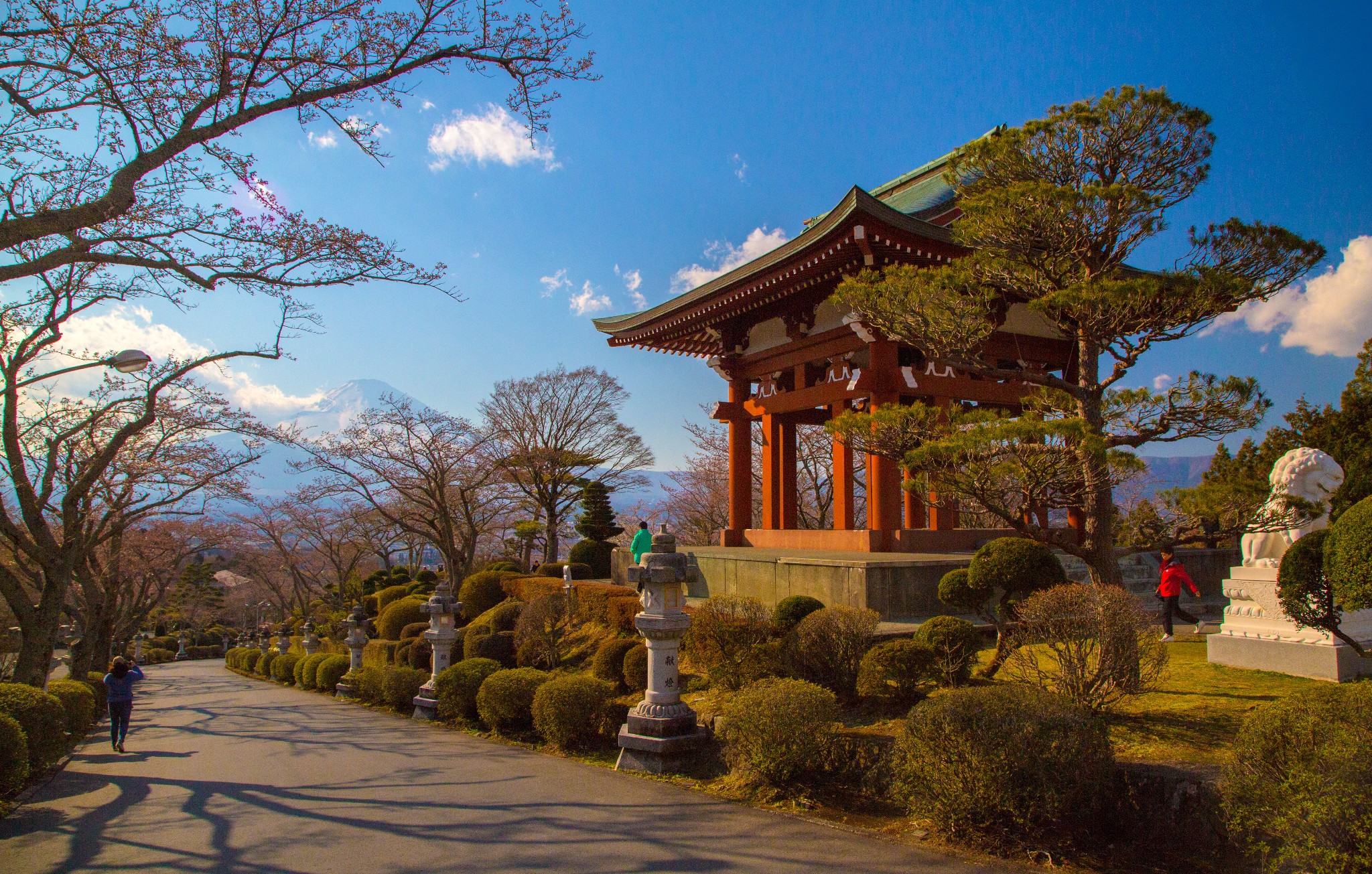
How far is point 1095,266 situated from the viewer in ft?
23.2

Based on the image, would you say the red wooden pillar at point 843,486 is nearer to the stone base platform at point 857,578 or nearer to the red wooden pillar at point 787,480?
the red wooden pillar at point 787,480

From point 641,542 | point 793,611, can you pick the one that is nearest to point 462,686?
point 793,611

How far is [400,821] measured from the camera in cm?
557

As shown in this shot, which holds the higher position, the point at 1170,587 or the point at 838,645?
the point at 1170,587

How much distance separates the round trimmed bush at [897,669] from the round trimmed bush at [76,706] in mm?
9476

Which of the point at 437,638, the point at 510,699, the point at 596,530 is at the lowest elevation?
the point at 510,699

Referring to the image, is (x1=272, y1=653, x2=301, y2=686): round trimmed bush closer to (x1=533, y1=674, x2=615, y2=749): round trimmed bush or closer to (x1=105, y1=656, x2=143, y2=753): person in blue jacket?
(x1=105, y1=656, x2=143, y2=753): person in blue jacket

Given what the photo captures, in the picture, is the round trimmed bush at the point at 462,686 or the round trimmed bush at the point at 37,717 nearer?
the round trimmed bush at the point at 37,717

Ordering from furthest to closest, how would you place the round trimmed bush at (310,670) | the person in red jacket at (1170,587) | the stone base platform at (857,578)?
the round trimmed bush at (310,670)
the stone base platform at (857,578)
the person in red jacket at (1170,587)

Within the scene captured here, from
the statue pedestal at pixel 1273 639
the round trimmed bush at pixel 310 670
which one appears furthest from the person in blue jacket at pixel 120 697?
the statue pedestal at pixel 1273 639

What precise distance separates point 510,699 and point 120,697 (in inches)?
204

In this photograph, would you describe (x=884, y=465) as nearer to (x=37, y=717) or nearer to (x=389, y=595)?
(x=37, y=717)

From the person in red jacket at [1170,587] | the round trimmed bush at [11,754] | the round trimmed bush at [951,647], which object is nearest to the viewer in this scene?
the round trimmed bush at [11,754]

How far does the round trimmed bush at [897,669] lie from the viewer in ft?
22.2
